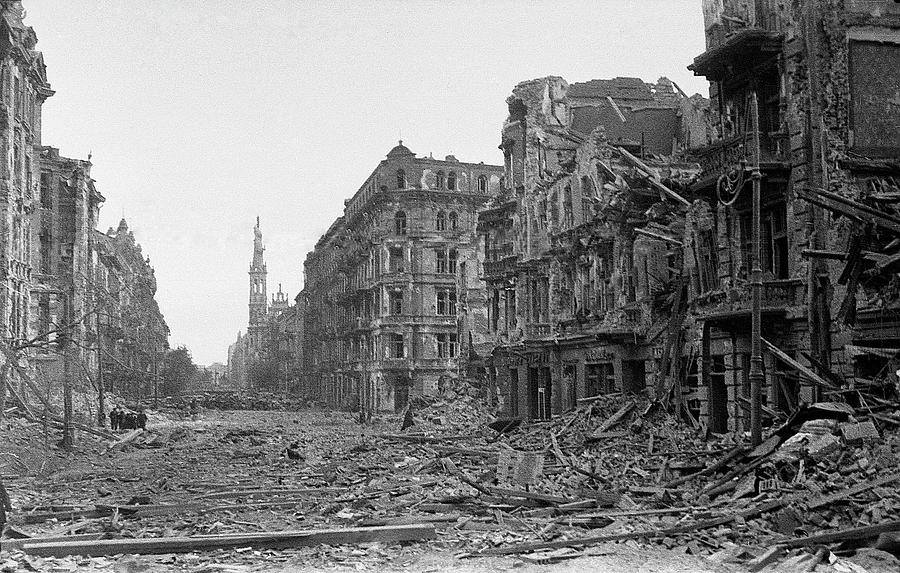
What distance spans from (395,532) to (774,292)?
41.1ft

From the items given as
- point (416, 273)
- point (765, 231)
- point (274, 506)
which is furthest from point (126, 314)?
point (765, 231)

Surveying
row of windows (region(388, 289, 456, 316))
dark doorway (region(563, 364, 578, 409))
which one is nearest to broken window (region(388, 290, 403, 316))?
row of windows (region(388, 289, 456, 316))

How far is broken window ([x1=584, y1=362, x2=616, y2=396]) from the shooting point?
3309 cm

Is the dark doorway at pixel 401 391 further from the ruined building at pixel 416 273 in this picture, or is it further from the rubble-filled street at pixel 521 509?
the rubble-filled street at pixel 521 509

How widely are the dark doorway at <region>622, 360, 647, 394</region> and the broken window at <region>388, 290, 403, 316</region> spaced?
3521 cm

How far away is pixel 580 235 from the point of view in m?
36.0

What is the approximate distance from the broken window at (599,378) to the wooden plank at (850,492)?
1835 cm

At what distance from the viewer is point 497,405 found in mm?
45781

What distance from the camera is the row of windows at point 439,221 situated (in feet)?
218

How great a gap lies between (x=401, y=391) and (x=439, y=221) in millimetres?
13491

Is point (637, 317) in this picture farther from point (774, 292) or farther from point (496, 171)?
point (496, 171)

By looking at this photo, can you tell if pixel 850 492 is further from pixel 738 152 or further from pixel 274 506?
pixel 274 506

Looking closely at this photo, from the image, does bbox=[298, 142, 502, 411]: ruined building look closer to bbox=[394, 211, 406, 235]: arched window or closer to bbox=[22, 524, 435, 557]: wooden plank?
bbox=[394, 211, 406, 235]: arched window

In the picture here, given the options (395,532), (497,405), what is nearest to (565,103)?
(497,405)
